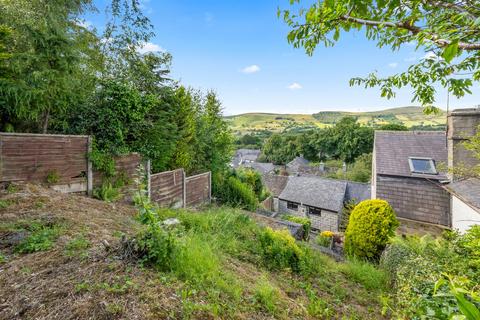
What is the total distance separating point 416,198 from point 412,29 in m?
8.91

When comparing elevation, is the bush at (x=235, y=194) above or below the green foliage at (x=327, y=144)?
below

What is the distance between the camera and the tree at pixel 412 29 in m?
1.79

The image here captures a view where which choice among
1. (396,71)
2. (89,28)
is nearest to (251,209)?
(396,71)

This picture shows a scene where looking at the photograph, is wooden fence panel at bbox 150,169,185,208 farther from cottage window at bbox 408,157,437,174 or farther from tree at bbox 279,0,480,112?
cottage window at bbox 408,157,437,174

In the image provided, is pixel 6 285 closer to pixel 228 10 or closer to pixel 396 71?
pixel 396 71

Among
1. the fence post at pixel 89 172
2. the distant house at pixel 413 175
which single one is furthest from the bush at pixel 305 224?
the fence post at pixel 89 172

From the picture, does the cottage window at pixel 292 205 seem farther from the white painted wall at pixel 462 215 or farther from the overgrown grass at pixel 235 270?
the overgrown grass at pixel 235 270

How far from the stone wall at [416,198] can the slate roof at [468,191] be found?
144cm

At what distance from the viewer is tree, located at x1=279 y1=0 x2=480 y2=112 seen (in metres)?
1.79

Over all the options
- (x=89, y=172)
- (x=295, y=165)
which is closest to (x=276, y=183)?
(x=295, y=165)

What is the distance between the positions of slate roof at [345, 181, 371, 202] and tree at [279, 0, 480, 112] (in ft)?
52.1

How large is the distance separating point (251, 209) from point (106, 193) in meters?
6.16

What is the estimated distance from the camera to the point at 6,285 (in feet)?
5.98

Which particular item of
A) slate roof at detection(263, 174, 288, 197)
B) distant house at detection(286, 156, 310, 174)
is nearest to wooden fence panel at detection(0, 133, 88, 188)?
slate roof at detection(263, 174, 288, 197)
